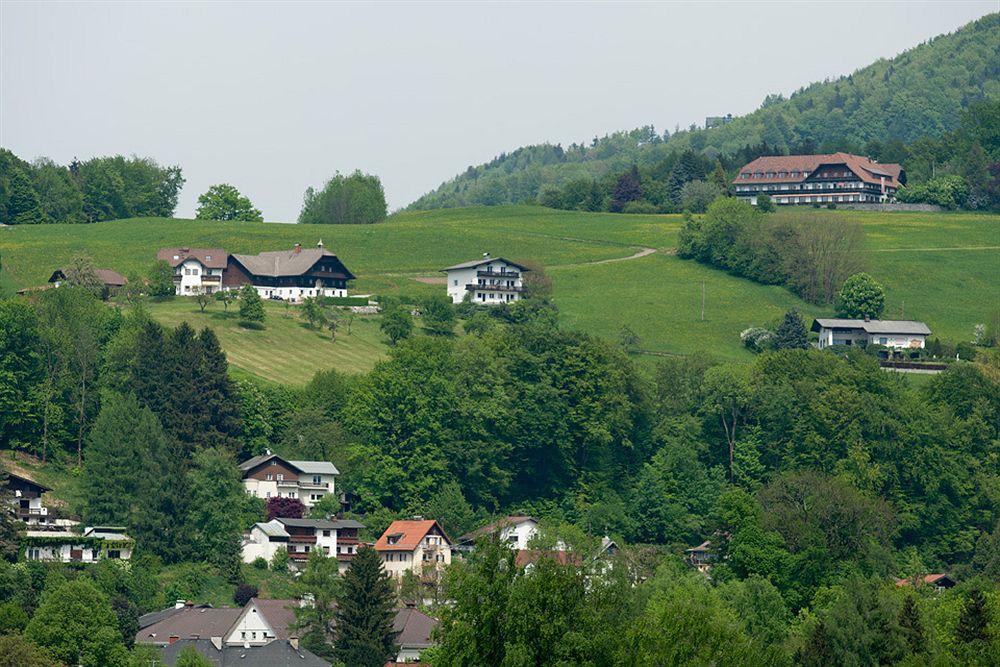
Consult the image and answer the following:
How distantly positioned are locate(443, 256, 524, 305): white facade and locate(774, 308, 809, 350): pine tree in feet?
81.6

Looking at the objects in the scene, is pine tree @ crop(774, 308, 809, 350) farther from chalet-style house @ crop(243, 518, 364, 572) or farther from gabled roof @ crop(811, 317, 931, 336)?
chalet-style house @ crop(243, 518, 364, 572)

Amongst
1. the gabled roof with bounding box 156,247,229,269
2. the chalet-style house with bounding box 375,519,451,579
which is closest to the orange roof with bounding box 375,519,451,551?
the chalet-style house with bounding box 375,519,451,579

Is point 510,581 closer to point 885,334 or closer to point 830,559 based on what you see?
point 830,559

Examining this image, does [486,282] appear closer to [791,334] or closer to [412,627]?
[791,334]

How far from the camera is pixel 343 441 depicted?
12012 cm

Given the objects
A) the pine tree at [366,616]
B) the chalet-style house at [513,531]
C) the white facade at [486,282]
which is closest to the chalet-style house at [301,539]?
the chalet-style house at [513,531]

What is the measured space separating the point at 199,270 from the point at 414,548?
60.8 m

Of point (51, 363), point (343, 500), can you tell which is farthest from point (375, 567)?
point (51, 363)

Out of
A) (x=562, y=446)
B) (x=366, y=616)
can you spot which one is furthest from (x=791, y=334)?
(x=366, y=616)

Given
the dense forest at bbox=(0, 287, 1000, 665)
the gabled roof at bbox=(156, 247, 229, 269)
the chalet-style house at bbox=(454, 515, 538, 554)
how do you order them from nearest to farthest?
1. the dense forest at bbox=(0, 287, 1000, 665)
2. the chalet-style house at bbox=(454, 515, 538, 554)
3. the gabled roof at bbox=(156, 247, 229, 269)

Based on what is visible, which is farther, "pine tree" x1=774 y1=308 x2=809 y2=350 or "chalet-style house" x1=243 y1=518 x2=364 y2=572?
"pine tree" x1=774 y1=308 x2=809 y2=350

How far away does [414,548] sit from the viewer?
108m

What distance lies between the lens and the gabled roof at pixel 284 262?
6526 inches

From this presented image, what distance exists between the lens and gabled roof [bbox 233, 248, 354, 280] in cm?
16575
